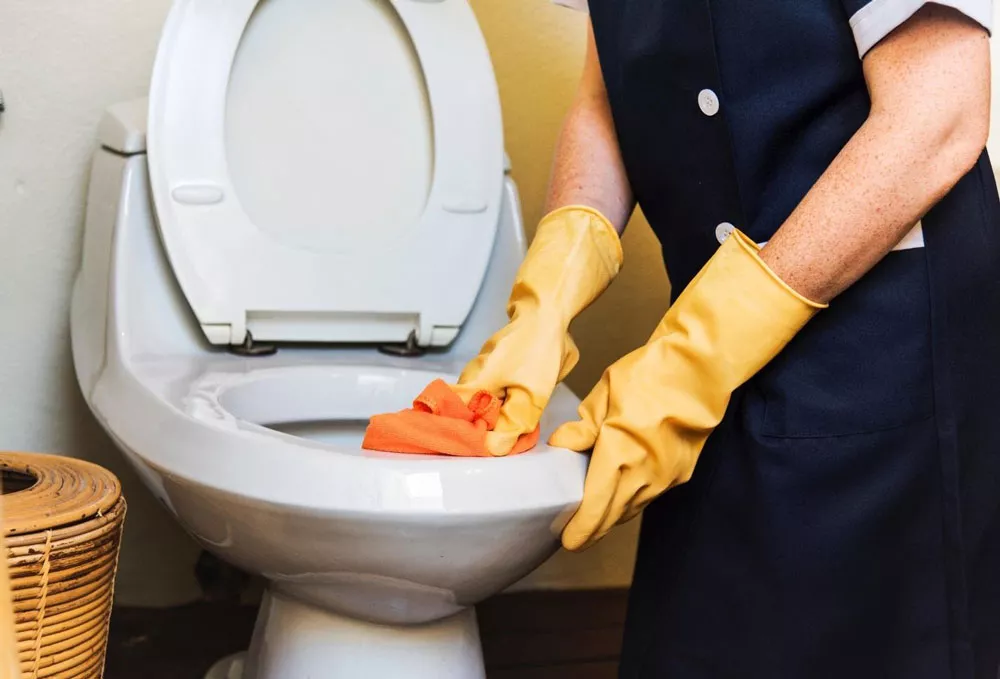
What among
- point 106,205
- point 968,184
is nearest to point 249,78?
point 106,205

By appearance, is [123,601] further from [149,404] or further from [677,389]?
[677,389]

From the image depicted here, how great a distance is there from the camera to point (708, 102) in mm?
725

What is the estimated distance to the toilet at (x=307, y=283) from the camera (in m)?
0.69

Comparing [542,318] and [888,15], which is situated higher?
[888,15]

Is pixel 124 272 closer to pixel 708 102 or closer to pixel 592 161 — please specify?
pixel 592 161

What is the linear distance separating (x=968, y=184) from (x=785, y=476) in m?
0.23

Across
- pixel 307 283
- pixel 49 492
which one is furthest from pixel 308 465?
pixel 307 283

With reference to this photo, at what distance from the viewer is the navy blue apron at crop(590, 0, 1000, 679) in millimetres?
684

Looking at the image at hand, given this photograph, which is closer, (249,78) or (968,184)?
(968,184)

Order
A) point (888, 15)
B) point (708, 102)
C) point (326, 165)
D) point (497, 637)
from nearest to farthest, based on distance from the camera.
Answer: point (888, 15), point (708, 102), point (326, 165), point (497, 637)

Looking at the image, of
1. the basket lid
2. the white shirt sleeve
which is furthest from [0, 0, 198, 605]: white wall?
the white shirt sleeve

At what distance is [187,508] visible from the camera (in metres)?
0.72

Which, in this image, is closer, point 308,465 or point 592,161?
point 308,465

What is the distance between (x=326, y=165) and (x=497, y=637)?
0.59 meters
